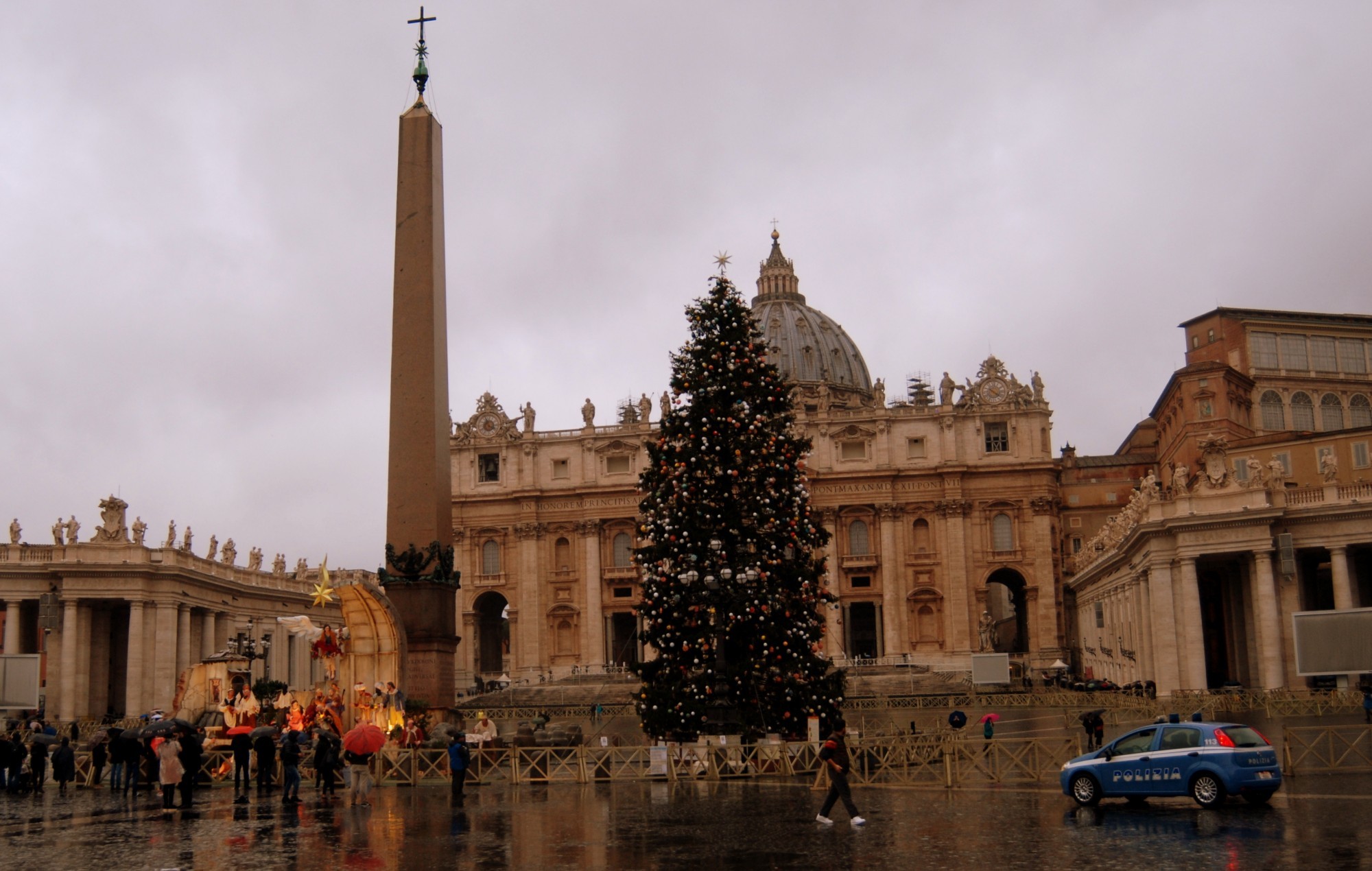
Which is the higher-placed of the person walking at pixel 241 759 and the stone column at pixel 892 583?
the stone column at pixel 892 583

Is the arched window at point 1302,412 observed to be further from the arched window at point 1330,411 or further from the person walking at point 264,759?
the person walking at point 264,759

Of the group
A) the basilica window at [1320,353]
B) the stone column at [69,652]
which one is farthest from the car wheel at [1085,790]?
the basilica window at [1320,353]

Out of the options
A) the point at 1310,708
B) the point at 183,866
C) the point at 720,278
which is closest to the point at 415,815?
the point at 183,866

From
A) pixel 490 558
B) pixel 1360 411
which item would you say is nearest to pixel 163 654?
pixel 490 558

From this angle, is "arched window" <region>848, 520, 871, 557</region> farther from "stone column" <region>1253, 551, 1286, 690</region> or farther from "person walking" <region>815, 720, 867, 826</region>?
"person walking" <region>815, 720, 867, 826</region>

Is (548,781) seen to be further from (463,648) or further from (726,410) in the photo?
(463,648)

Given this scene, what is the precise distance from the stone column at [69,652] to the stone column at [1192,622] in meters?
42.9

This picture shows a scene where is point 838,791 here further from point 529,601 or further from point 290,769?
point 529,601

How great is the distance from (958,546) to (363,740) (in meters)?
63.4

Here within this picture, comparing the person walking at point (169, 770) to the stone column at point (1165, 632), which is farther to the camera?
the stone column at point (1165, 632)

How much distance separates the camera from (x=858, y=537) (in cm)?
8331

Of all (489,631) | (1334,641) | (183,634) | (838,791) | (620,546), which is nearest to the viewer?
(838,791)

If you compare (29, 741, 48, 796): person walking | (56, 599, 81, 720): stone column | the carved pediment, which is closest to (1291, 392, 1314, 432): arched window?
the carved pediment

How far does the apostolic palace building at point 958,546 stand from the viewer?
45.2 m
